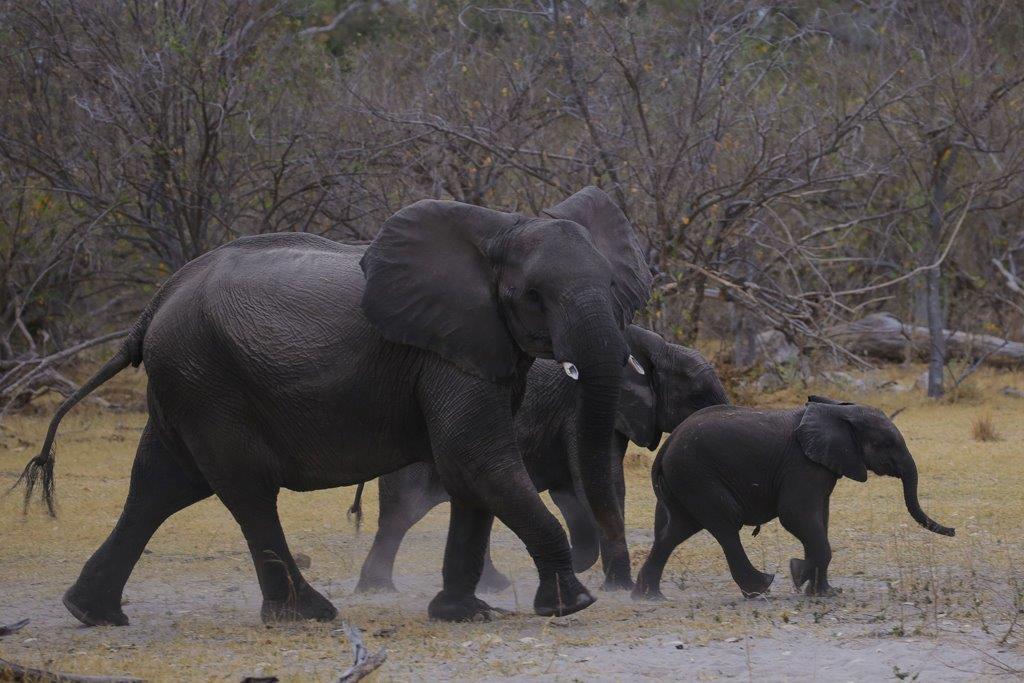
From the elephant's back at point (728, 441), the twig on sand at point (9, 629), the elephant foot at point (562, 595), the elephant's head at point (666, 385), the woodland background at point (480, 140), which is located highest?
the woodland background at point (480, 140)

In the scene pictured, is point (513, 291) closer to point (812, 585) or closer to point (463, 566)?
point (463, 566)

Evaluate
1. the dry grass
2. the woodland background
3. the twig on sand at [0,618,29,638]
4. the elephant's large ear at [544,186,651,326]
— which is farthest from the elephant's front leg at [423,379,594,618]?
the dry grass

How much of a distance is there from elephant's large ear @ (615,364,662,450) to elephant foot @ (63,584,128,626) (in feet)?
9.54

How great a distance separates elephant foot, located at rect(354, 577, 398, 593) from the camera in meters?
8.49

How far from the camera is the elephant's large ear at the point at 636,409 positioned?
8.54m

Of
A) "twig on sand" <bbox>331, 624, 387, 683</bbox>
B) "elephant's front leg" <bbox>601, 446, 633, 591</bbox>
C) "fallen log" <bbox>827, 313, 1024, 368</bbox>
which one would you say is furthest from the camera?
"fallen log" <bbox>827, 313, 1024, 368</bbox>

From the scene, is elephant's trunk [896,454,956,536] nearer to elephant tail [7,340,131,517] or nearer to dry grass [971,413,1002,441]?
elephant tail [7,340,131,517]

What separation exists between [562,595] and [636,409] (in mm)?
1952

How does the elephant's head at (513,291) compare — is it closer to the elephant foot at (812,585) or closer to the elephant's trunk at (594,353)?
the elephant's trunk at (594,353)

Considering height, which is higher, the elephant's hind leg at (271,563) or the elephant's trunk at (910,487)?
the elephant's trunk at (910,487)

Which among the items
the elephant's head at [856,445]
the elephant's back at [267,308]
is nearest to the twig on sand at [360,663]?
the elephant's back at [267,308]

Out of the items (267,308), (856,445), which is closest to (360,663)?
(267,308)

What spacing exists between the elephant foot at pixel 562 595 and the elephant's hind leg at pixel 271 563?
3.61 ft

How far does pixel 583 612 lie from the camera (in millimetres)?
7309
